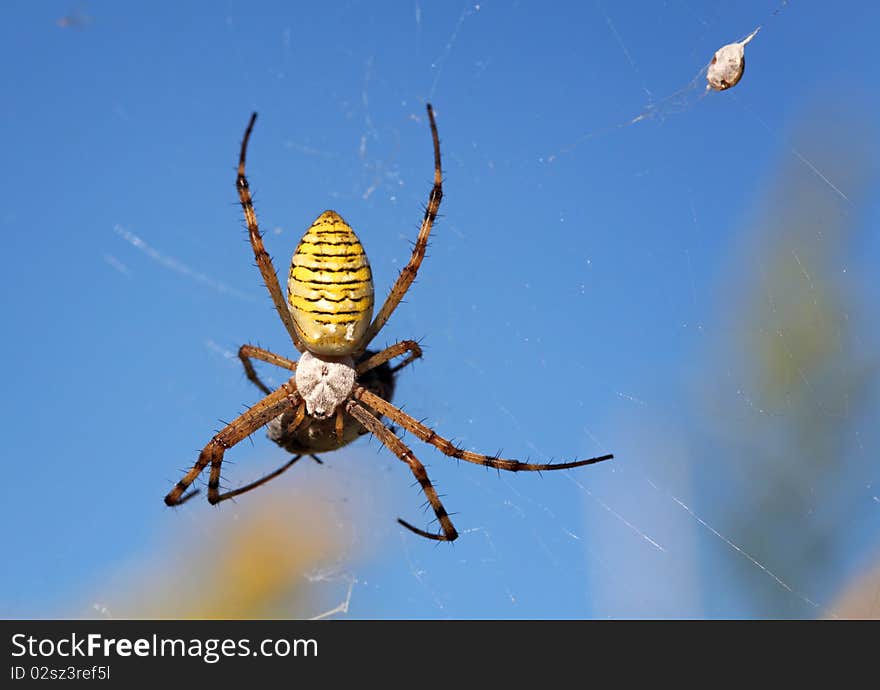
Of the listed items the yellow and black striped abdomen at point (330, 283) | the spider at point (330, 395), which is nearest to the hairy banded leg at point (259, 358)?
the spider at point (330, 395)

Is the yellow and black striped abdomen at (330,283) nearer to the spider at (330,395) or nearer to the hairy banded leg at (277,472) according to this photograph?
the spider at (330,395)

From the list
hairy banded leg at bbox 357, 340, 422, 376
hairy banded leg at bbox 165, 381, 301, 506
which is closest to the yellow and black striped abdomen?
hairy banded leg at bbox 357, 340, 422, 376

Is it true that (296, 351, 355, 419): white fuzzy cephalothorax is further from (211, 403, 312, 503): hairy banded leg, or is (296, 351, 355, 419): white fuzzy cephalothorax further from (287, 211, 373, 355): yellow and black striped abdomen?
(287, 211, 373, 355): yellow and black striped abdomen

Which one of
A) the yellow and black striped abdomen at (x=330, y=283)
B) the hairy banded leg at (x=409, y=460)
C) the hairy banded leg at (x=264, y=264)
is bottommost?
the hairy banded leg at (x=409, y=460)

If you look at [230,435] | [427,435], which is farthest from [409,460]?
[230,435]

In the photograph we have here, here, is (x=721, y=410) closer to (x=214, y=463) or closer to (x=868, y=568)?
(x=868, y=568)

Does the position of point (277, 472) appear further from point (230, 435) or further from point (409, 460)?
point (409, 460)

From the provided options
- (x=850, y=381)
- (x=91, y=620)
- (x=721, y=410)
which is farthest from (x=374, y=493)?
(x=850, y=381)
